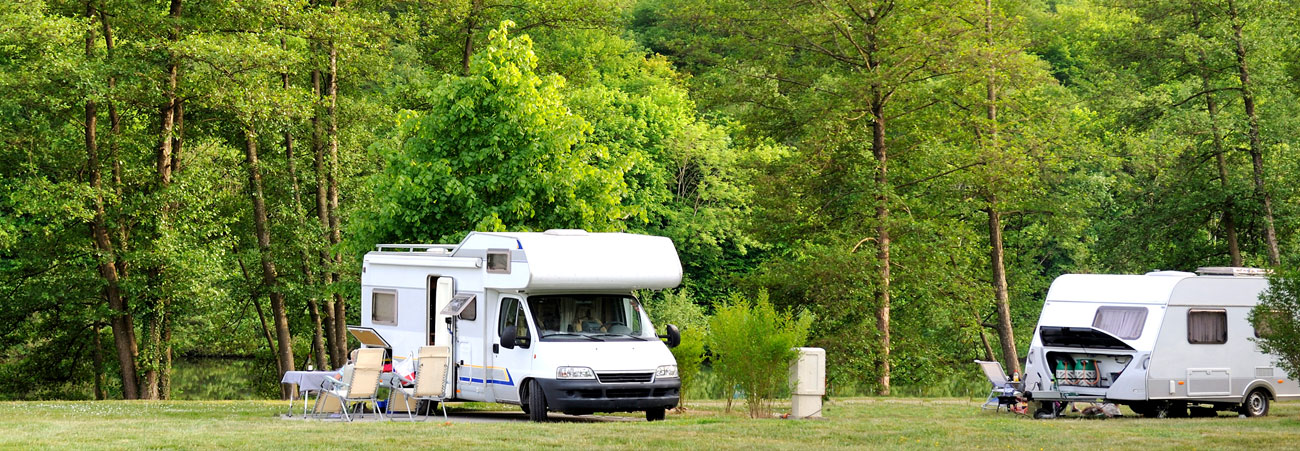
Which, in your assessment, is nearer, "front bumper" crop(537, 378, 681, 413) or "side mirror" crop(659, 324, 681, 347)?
"front bumper" crop(537, 378, 681, 413)

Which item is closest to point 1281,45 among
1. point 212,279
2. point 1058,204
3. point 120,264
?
point 1058,204

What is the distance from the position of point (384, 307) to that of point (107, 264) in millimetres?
11515

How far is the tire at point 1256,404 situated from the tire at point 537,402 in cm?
1047

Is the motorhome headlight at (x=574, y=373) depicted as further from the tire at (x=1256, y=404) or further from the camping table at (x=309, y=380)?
the tire at (x=1256, y=404)

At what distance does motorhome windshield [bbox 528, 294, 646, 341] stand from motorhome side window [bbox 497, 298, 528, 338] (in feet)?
0.48

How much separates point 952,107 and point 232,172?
17.0 meters

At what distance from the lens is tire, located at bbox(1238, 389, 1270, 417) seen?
1884 cm

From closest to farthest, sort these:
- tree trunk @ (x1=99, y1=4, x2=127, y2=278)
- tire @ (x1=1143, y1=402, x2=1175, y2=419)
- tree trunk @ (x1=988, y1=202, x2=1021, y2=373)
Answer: tire @ (x1=1143, y1=402, x2=1175, y2=419) < tree trunk @ (x1=99, y1=4, x2=127, y2=278) < tree trunk @ (x1=988, y1=202, x2=1021, y2=373)

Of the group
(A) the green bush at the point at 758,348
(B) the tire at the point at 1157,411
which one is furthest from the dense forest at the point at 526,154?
(B) the tire at the point at 1157,411

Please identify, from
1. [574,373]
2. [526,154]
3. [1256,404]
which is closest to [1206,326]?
[1256,404]

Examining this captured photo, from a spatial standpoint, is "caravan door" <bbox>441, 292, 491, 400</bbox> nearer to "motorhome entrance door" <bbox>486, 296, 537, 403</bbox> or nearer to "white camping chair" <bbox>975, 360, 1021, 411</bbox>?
"motorhome entrance door" <bbox>486, 296, 537, 403</bbox>

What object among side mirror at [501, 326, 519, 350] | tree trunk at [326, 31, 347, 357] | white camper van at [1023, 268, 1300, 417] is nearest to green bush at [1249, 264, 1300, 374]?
white camper van at [1023, 268, 1300, 417]

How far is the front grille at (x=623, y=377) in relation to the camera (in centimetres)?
1514

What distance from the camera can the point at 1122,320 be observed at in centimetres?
1847
